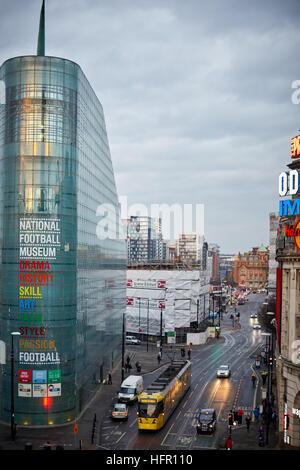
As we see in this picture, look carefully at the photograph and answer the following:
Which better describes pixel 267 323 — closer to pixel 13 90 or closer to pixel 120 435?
pixel 120 435

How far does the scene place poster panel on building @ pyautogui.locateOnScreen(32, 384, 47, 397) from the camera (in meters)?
50.6

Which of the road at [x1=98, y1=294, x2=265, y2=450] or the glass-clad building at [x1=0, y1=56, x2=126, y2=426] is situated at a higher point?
the glass-clad building at [x1=0, y1=56, x2=126, y2=426]

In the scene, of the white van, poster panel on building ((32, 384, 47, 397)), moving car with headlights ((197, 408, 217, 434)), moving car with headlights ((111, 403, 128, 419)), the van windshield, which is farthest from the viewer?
the van windshield

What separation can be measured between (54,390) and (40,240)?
1336 centimetres

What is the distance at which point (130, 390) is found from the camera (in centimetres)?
5944

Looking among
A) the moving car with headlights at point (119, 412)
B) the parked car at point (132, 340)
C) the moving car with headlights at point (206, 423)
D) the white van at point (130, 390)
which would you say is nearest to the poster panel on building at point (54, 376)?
the moving car with headlights at point (119, 412)

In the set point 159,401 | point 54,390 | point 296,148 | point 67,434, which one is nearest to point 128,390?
point 54,390

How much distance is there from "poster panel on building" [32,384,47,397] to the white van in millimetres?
10616

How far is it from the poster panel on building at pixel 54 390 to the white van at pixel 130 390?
9491 mm

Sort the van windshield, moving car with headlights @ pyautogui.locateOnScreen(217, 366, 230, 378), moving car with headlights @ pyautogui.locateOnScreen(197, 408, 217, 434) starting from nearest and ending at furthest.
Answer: moving car with headlights @ pyautogui.locateOnScreen(197, 408, 217, 434) → the van windshield → moving car with headlights @ pyautogui.locateOnScreen(217, 366, 230, 378)

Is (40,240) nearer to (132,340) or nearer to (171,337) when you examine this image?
(132,340)

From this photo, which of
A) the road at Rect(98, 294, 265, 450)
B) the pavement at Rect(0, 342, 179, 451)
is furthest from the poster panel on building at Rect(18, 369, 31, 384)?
the road at Rect(98, 294, 265, 450)

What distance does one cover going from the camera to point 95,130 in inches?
2586

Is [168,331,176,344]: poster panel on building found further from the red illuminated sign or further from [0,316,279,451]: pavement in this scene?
the red illuminated sign
